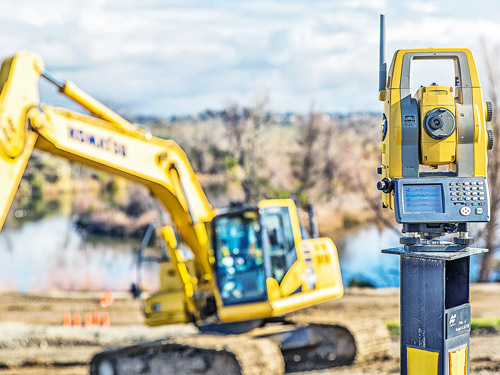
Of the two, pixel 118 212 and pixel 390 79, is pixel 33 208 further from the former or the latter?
pixel 390 79

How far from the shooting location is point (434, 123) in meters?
4.92

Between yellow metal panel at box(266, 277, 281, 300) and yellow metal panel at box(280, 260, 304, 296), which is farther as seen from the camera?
yellow metal panel at box(280, 260, 304, 296)

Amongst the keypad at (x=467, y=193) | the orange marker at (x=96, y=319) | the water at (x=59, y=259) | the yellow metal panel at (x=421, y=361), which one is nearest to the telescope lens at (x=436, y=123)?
the keypad at (x=467, y=193)

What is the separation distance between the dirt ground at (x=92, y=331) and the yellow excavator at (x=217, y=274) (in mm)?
1037

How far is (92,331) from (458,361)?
970 cm

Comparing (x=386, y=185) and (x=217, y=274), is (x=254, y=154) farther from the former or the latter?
(x=386, y=185)

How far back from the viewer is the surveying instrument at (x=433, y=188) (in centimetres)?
487

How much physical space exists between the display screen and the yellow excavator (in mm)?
4295

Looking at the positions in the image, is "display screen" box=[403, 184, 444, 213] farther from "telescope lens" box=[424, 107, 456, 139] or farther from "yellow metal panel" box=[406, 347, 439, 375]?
"yellow metal panel" box=[406, 347, 439, 375]

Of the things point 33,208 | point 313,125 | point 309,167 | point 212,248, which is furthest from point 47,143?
point 33,208

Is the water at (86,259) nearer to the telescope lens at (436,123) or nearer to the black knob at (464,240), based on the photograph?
the black knob at (464,240)

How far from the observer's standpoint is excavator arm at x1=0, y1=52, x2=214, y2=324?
7.19 metres

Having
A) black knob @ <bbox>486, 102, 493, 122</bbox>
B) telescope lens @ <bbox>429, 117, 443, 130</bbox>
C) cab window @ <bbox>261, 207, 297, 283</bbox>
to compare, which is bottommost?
cab window @ <bbox>261, 207, 297, 283</bbox>

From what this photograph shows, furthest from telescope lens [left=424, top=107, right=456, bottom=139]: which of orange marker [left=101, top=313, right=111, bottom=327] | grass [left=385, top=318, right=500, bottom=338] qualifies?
orange marker [left=101, top=313, right=111, bottom=327]
